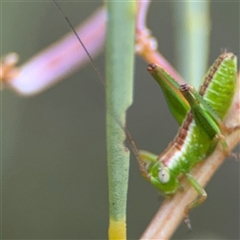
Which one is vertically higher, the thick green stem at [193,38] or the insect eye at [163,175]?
the thick green stem at [193,38]

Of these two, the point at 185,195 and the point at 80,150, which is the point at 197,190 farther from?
the point at 80,150

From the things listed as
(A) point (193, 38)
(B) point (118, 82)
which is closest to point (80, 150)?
(A) point (193, 38)

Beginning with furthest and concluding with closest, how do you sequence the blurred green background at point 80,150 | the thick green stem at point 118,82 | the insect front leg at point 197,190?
1. the blurred green background at point 80,150
2. the insect front leg at point 197,190
3. the thick green stem at point 118,82

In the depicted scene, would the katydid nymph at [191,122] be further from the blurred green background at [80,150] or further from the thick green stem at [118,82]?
the blurred green background at [80,150]

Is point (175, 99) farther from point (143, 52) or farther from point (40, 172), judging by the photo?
point (40, 172)

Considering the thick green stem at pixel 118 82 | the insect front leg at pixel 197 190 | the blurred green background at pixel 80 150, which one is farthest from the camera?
the blurred green background at pixel 80 150

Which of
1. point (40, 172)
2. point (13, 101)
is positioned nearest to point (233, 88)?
point (13, 101)

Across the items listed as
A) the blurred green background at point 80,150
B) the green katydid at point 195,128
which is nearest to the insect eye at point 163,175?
the green katydid at point 195,128
